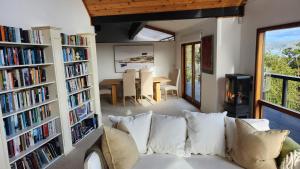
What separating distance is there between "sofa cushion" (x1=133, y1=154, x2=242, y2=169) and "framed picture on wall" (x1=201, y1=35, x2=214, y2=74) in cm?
267

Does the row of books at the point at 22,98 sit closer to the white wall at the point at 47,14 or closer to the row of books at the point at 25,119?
the row of books at the point at 25,119

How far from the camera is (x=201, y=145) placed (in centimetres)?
209

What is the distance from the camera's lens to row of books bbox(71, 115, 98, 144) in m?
3.41

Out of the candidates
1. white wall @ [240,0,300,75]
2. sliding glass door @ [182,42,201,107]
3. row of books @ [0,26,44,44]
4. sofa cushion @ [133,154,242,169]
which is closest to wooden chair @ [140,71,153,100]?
sliding glass door @ [182,42,201,107]

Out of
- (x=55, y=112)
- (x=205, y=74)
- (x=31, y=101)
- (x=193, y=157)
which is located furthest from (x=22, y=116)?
(x=205, y=74)

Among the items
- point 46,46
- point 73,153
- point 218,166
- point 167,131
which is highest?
point 46,46

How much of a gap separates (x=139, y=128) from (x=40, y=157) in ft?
5.09

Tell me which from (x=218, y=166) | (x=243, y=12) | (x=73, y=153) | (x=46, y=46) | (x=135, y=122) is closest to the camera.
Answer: (x=218, y=166)

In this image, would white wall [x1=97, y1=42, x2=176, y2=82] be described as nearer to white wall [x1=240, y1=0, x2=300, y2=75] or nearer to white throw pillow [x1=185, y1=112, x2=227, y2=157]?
white wall [x1=240, y1=0, x2=300, y2=75]

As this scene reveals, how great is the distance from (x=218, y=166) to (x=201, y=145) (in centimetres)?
26

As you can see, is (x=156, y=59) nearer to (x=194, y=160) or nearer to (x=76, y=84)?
(x=76, y=84)

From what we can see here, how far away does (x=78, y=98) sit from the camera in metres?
3.59

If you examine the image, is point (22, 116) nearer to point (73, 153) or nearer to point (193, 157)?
point (73, 153)

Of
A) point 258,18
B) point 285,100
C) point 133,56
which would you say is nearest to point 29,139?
point 285,100
